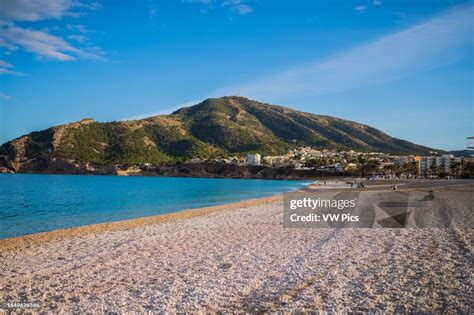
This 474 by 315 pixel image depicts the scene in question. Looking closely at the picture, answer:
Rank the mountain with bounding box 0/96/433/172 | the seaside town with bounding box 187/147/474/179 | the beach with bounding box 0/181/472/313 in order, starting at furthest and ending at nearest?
the mountain with bounding box 0/96/433/172
the seaside town with bounding box 187/147/474/179
the beach with bounding box 0/181/472/313

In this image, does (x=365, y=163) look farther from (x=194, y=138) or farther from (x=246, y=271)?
(x=246, y=271)

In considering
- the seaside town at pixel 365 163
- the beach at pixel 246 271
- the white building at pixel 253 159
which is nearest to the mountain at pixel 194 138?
the seaside town at pixel 365 163

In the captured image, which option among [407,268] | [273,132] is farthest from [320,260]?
[273,132]

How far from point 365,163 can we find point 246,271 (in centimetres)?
11564

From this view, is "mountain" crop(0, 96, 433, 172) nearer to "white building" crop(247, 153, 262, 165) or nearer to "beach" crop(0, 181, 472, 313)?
"white building" crop(247, 153, 262, 165)

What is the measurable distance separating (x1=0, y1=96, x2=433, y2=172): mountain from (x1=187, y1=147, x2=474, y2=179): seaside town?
13.3 metres

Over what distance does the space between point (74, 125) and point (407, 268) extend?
15217 centimetres

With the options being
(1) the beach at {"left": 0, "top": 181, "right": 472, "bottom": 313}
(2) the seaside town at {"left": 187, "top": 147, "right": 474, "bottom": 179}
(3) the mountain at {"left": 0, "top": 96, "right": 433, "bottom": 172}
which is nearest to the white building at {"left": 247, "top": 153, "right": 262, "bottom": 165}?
(2) the seaside town at {"left": 187, "top": 147, "right": 474, "bottom": 179}

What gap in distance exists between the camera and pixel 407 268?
740 centimetres

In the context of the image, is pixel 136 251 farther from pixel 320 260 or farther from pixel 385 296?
pixel 385 296

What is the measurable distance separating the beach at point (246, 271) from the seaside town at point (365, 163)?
8912 centimetres

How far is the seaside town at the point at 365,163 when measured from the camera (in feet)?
344

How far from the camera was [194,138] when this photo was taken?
154750mm

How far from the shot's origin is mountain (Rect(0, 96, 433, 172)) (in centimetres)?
12862
